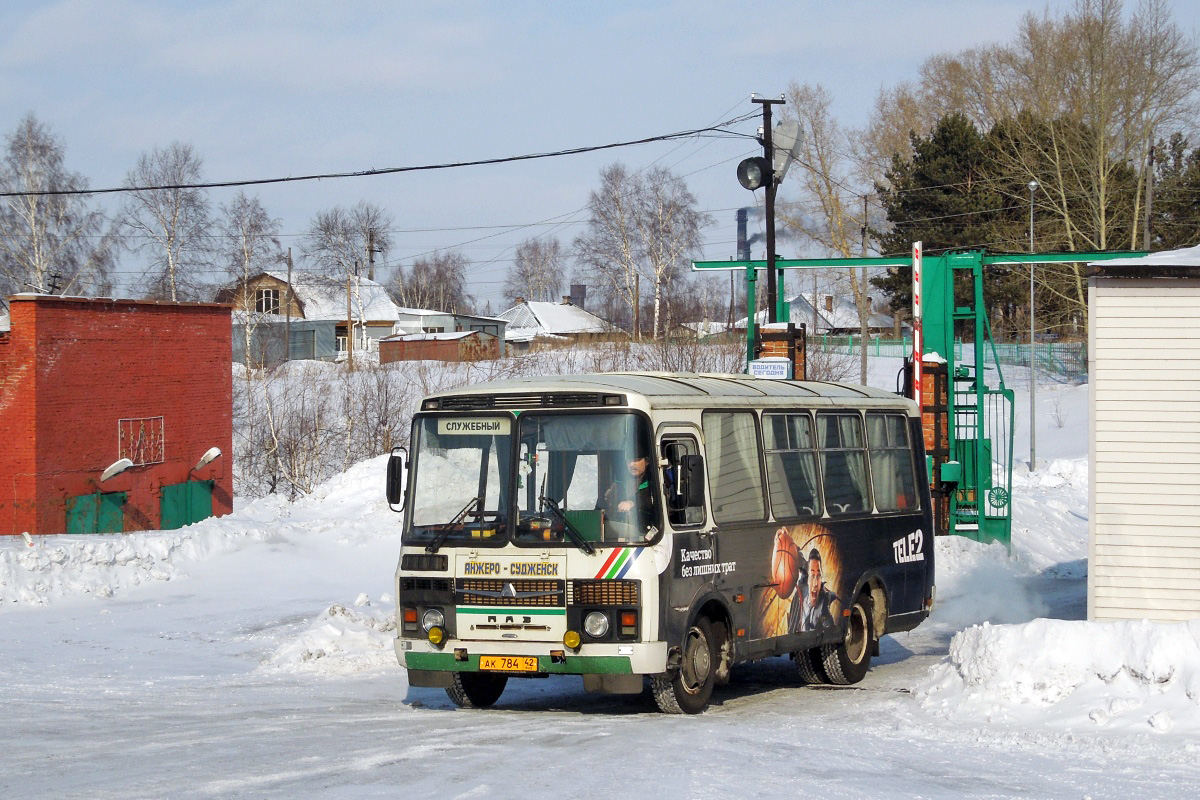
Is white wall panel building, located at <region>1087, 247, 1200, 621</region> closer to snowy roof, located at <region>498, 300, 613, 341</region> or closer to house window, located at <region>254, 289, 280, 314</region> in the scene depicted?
house window, located at <region>254, 289, 280, 314</region>

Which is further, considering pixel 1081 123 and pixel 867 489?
pixel 1081 123

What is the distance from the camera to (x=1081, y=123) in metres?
53.8

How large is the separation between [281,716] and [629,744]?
127 inches

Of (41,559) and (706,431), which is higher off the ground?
(706,431)

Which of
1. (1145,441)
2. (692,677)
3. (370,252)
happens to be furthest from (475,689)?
(370,252)

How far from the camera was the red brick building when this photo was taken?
2933 cm

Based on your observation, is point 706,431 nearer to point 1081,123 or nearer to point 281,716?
point 281,716

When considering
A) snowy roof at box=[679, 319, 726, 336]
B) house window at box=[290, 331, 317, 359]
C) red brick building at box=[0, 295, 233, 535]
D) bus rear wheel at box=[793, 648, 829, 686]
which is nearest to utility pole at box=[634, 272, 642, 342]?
snowy roof at box=[679, 319, 726, 336]

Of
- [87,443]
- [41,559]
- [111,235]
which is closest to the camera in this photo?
[41,559]

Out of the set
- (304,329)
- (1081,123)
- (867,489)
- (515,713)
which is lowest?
(515,713)

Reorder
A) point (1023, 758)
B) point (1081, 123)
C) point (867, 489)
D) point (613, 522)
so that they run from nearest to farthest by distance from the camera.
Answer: point (1023, 758), point (613, 522), point (867, 489), point (1081, 123)

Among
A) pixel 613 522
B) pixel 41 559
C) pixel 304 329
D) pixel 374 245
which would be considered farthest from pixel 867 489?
pixel 374 245

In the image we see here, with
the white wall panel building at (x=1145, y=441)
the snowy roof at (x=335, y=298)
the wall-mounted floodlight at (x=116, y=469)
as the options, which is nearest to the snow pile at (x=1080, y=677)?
the white wall panel building at (x=1145, y=441)

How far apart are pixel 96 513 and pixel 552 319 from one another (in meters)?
82.8
